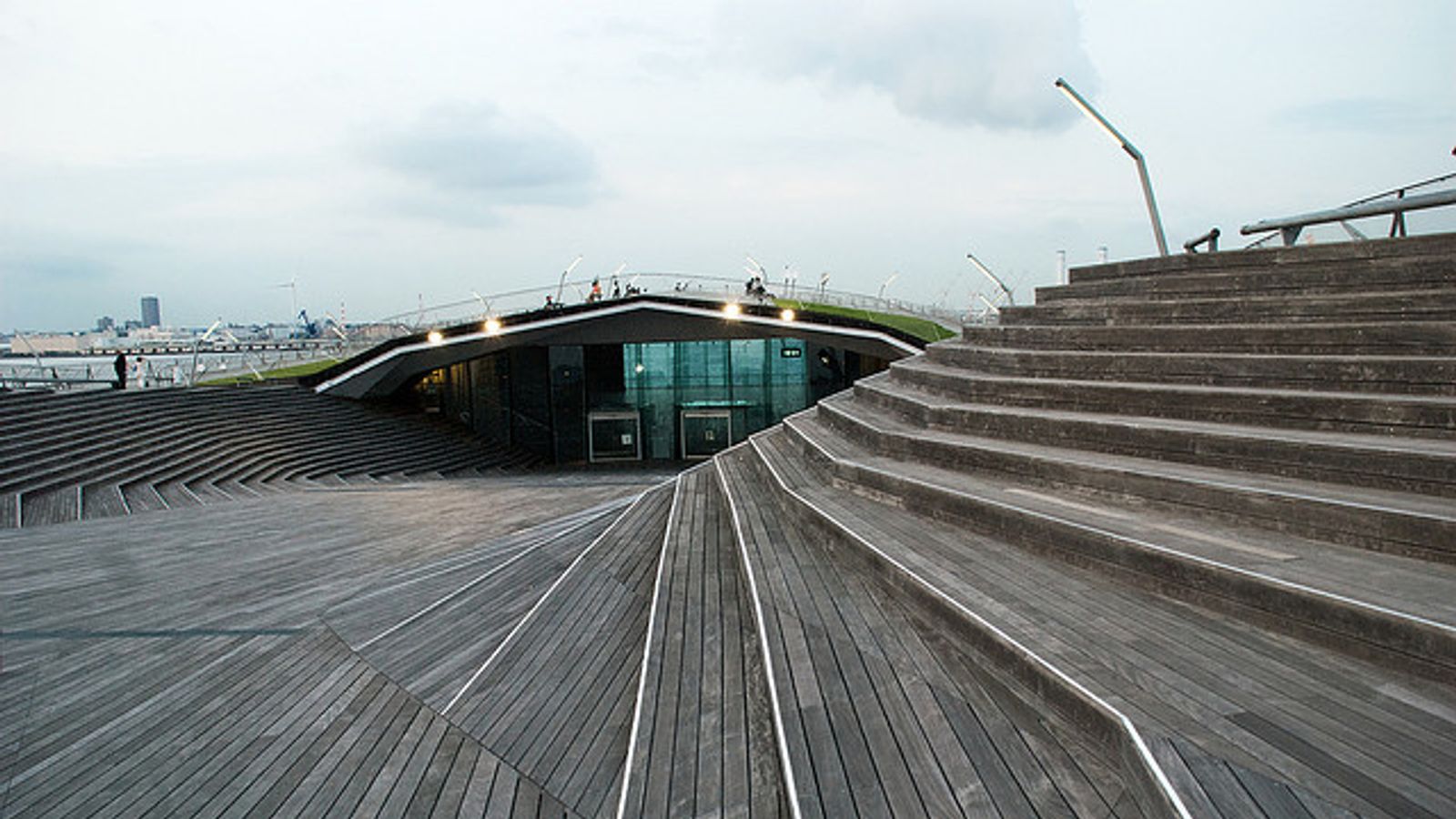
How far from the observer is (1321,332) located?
17.4 ft

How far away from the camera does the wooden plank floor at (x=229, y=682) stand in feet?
11.6

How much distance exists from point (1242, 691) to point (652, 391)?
1005 inches

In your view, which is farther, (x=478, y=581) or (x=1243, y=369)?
(x=478, y=581)

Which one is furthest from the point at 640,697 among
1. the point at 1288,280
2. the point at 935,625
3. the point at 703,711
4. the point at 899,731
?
the point at 1288,280

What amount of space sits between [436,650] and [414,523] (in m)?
5.43

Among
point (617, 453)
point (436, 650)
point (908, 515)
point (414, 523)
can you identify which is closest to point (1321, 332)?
point (908, 515)

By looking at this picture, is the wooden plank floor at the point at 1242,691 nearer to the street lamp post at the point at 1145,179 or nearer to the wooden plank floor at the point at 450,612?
the wooden plank floor at the point at 450,612

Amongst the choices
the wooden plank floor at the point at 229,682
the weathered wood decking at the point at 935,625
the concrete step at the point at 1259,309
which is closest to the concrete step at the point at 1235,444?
the weathered wood decking at the point at 935,625

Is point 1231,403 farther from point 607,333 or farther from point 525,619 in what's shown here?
point 607,333

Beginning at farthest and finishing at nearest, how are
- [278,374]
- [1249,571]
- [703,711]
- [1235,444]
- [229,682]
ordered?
[278,374], [229,682], [1235,444], [703,711], [1249,571]

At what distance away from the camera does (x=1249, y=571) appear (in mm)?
3125

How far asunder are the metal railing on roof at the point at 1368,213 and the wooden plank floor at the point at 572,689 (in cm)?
718

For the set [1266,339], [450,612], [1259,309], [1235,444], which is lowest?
[450,612]

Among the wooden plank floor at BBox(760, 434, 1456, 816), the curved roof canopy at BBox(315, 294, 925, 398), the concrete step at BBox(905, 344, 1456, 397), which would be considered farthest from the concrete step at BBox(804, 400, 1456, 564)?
the curved roof canopy at BBox(315, 294, 925, 398)
